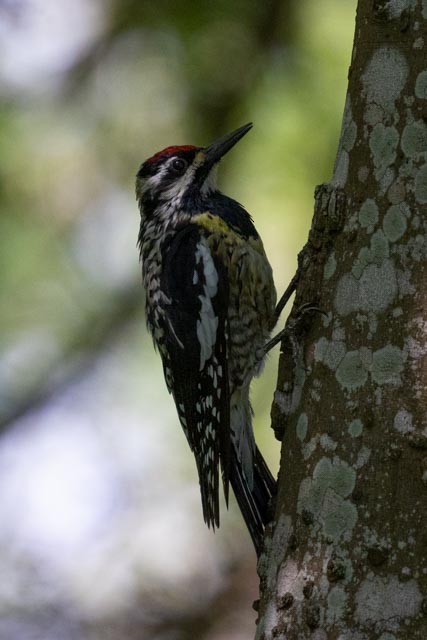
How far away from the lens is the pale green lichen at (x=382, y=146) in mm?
2441

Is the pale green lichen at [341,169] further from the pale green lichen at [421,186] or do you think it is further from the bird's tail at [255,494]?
the bird's tail at [255,494]

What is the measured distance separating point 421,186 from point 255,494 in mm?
1283

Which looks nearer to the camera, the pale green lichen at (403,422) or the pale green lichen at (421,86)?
the pale green lichen at (403,422)

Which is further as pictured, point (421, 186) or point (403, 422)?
point (421, 186)

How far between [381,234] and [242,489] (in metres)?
1.15

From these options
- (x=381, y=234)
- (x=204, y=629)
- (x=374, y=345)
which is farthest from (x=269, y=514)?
(x=204, y=629)

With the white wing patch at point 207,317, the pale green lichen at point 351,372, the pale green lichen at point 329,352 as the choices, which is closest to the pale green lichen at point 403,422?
the pale green lichen at point 351,372

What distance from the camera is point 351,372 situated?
2336 mm

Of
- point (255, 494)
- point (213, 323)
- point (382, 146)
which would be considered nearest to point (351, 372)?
point (382, 146)

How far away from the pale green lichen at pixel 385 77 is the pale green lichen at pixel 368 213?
0.26 meters

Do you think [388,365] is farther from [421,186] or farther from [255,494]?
[255,494]

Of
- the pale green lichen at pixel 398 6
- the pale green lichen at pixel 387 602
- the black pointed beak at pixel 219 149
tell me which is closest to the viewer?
the pale green lichen at pixel 387 602

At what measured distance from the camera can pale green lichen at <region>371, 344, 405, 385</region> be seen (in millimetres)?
2250

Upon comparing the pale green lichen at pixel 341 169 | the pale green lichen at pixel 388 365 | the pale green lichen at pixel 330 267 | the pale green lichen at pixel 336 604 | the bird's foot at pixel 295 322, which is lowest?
the pale green lichen at pixel 336 604
